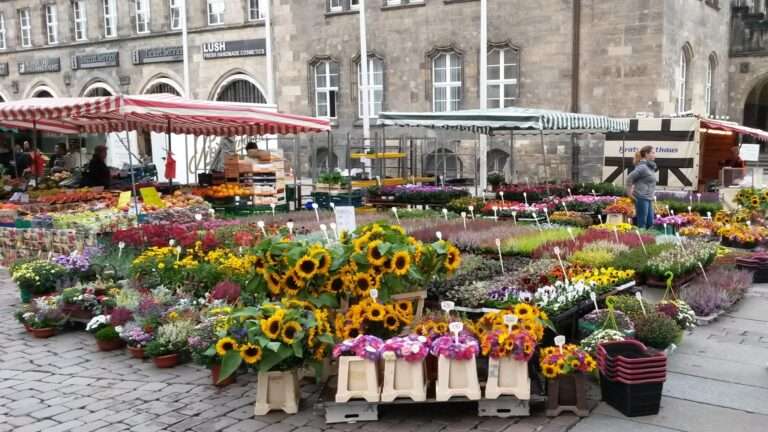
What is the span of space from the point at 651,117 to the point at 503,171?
567cm

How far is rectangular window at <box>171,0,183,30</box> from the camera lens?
94.8 ft

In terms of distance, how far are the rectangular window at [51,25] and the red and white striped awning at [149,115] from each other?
19419 mm

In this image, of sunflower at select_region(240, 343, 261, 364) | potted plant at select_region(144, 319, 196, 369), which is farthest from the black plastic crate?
potted plant at select_region(144, 319, 196, 369)

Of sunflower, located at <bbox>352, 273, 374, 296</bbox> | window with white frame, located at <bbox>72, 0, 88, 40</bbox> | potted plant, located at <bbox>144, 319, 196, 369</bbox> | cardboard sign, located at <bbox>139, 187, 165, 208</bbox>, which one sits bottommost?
potted plant, located at <bbox>144, 319, 196, 369</bbox>

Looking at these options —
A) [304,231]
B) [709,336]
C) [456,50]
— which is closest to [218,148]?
[456,50]

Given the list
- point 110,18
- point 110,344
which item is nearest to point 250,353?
point 110,344

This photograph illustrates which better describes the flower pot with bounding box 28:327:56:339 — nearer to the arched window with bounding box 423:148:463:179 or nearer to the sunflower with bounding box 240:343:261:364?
the sunflower with bounding box 240:343:261:364

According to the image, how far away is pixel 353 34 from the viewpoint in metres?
24.3

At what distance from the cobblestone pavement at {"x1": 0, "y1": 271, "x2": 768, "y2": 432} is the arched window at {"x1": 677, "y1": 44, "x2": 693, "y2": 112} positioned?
17529 millimetres

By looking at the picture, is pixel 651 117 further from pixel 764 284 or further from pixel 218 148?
pixel 218 148

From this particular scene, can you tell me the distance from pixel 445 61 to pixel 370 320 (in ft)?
62.0

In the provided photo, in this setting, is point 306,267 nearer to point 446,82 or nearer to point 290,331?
point 290,331

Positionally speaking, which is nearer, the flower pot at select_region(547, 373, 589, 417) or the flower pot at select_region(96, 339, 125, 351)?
the flower pot at select_region(547, 373, 589, 417)

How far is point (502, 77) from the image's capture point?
72.4 ft
